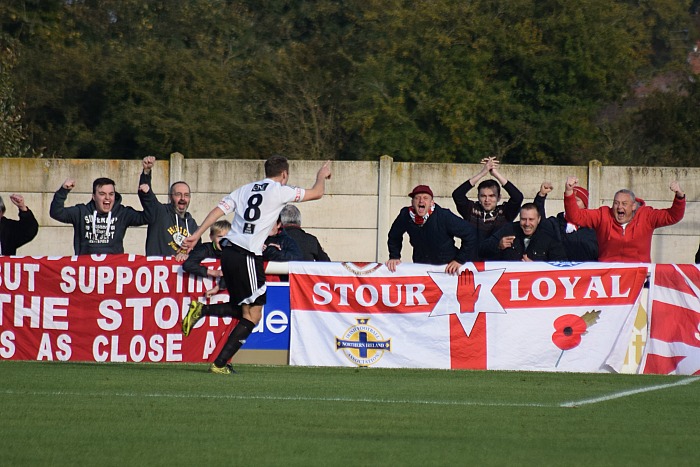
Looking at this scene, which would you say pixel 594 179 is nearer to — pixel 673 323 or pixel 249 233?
pixel 673 323

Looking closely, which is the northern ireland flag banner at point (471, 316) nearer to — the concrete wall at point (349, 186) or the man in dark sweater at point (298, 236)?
the man in dark sweater at point (298, 236)

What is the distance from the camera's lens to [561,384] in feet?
33.9

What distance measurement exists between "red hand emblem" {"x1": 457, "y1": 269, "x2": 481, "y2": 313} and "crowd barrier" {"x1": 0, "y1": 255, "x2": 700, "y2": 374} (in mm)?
13

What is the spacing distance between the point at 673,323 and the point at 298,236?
162 inches

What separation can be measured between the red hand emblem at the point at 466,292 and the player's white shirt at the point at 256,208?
223cm

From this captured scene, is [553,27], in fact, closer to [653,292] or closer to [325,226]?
[325,226]

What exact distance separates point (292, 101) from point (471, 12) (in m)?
5.15

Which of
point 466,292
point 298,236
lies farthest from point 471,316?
point 298,236

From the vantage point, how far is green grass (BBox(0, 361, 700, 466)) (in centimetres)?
655

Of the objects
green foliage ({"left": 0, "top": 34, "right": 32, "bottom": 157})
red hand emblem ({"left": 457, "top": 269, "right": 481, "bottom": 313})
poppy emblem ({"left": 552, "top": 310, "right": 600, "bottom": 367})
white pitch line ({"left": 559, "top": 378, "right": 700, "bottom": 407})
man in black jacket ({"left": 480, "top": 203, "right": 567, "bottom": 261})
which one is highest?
green foliage ({"left": 0, "top": 34, "right": 32, "bottom": 157})

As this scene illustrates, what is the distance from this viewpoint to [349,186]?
20.4 meters

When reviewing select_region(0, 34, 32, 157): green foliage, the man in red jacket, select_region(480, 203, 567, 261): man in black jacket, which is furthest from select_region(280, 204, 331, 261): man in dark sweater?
select_region(0, 34, 32, 157): green foliage

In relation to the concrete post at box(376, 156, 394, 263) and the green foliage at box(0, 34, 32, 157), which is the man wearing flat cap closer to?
the concrete post at box(376, 156, 394, 263)

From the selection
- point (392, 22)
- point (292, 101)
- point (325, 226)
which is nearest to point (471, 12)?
point (392, 22)
